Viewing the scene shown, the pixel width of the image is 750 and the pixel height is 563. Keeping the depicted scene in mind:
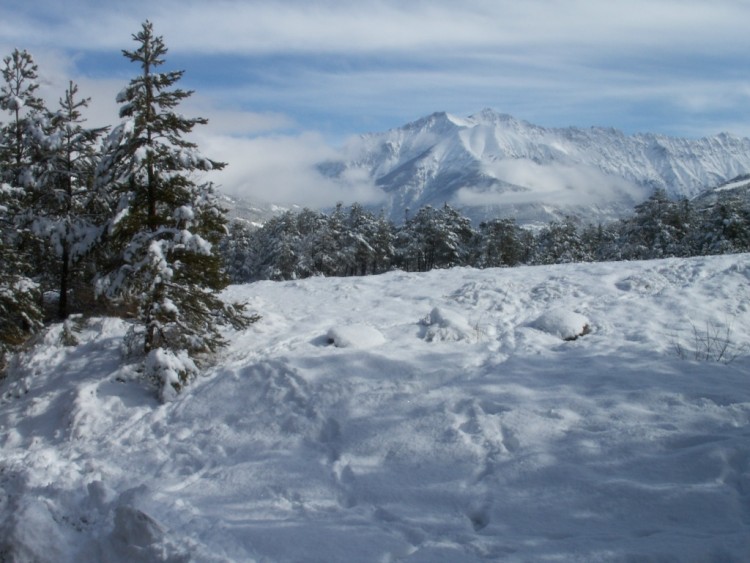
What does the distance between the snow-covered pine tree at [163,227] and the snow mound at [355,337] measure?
254 centimetres

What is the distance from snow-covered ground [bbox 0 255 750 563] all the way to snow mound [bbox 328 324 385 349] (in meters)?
0.05

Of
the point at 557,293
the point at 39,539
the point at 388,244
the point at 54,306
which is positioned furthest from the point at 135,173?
the point at 388,244

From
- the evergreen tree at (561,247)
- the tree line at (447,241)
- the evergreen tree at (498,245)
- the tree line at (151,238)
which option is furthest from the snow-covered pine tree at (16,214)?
the evergreen tree at (561,247)

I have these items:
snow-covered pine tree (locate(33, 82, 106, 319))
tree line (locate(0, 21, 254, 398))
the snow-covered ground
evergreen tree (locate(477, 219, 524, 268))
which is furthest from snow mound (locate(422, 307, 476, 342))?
evergreen tree (locate(477, 219, 524, 268))

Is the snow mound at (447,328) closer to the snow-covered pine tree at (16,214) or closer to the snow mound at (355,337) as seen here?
the snow mound at (355,337)

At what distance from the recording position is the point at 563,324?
430 inches

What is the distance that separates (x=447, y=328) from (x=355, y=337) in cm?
213

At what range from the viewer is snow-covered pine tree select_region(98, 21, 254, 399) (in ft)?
34.1

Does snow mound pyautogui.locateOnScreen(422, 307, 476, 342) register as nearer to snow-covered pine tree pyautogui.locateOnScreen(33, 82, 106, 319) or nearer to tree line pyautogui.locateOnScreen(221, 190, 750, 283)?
snow-covered pine tree pyautogui.locateOnScreen(33, 82, 106, 319)

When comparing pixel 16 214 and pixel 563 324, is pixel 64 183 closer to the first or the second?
pixel 16 214

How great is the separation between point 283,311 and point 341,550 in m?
9.87

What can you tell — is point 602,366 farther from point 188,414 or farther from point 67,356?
point 67,356

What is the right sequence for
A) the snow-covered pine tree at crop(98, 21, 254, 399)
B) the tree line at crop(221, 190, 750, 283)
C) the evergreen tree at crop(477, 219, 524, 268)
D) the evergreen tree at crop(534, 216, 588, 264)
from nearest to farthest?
the snow-covered pine tree at crop(98, 21, 254, 399)
the tree line at crop(221, 190, 750, 283)
the evergreen tree at crop(477, 219, 524, 268)
the evergreen tree at crop(534, 216, 588, 264)

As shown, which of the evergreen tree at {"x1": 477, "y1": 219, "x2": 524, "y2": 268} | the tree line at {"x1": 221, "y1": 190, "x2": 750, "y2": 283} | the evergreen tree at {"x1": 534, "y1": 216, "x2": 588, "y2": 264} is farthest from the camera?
the evergreen tree at {"x1": 534, "y1": 216, "x2": 588, "y2": 264}
